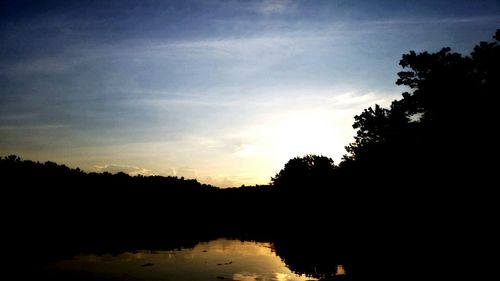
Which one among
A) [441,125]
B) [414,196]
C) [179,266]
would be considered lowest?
[179,266]

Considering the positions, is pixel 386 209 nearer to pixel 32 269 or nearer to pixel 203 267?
pixel 203 267

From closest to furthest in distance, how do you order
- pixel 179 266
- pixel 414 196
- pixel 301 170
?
pixel 179 266, pixel 414 196, pixel 301 170

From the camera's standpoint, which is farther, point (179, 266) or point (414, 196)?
point (414, 196)

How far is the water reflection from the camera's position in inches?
845

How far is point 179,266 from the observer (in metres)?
25.5

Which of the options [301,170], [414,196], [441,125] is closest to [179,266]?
[414,196]

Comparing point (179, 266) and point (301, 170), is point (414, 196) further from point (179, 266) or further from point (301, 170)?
point (301, 170)

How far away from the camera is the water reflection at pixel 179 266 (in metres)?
21.5

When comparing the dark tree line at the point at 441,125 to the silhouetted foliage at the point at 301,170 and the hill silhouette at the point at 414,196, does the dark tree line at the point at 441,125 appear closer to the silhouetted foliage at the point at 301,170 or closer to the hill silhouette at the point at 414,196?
the hill silhouette at the point at 414,196

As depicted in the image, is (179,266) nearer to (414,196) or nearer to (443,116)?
(414,196)

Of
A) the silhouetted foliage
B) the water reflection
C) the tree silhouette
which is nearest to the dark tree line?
the tree silhouette

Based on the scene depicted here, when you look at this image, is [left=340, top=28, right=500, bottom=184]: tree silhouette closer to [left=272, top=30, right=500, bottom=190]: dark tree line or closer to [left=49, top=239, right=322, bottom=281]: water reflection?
[left=272, top=30, right=500, bottom=190]: dark tree line

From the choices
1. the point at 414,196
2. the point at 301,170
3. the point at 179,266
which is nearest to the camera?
the point at 179,266

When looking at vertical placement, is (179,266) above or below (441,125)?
below
